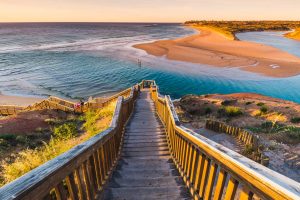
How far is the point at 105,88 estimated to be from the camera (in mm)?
29031

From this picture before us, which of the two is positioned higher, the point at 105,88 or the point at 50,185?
the point at 50,185

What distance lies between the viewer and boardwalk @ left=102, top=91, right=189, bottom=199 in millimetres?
3702

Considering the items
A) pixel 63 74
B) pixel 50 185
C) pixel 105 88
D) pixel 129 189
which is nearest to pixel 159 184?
pixel 129 189

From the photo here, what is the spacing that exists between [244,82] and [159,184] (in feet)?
92.8

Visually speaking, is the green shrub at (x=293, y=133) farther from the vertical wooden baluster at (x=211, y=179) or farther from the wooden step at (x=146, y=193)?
the vertical wooden baluster at (x=211, y=179)

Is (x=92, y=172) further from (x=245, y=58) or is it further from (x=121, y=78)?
(x=245, y=58)

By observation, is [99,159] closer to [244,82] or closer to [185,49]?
[244,82]

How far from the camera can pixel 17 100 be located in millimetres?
25250

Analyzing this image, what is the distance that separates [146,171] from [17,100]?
81.9 feet

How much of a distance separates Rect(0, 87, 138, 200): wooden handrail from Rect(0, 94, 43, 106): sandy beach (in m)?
23.4

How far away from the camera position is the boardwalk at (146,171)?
3.70 meters

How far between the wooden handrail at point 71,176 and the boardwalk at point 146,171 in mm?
321

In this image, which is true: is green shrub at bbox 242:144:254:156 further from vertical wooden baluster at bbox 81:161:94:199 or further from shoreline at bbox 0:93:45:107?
shoreline at bbox 0:93:45:107

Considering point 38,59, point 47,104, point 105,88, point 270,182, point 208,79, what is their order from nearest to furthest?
point 270,182 < point 47,104 < point 105,88 < point 208,79 < point 38,59
